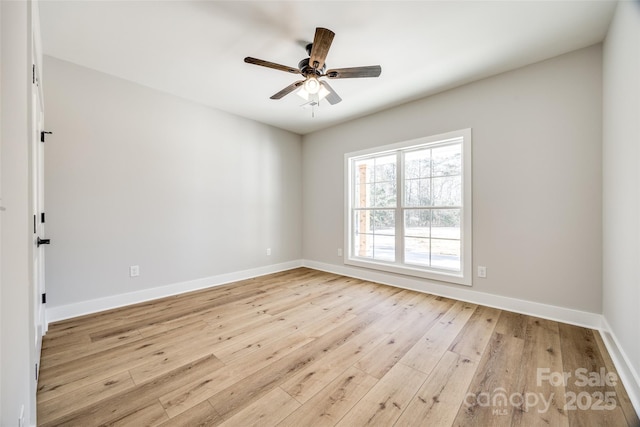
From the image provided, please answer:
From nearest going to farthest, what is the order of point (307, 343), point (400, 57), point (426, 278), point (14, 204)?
point (14, 204) < point (307, 343) < point (400, 57) < point (426, 278)

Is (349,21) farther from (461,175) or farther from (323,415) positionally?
(323,415)

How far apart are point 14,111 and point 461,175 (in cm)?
373

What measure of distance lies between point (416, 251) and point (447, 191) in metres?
0.94

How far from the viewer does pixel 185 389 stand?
1563 millimetres

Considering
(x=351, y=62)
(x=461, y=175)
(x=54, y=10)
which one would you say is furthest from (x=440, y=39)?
(x=54, y=10)

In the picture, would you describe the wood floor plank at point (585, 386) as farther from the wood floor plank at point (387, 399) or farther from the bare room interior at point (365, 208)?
the wood floor plank at point (387, 399)

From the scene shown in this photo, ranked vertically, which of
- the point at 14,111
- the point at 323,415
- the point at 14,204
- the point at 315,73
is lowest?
the point at 323,415

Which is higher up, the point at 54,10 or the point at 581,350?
the point at 54,10

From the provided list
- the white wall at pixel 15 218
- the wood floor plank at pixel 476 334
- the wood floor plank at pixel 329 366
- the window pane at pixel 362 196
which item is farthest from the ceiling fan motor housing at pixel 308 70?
the wood floor plank at pixel 476 334

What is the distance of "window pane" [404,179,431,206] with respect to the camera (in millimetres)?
3502

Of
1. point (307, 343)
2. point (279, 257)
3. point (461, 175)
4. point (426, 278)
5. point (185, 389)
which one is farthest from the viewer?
point (279, 257)

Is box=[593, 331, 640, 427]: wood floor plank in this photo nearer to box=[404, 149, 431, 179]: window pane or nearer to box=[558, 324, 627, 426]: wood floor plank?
box=[558, 324, 627, 426]: wood floor plank

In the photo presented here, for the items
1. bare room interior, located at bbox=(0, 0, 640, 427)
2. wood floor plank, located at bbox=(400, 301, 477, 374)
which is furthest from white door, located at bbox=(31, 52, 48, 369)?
wood floor plank, located at bbox=(400, 301, 477, 374)

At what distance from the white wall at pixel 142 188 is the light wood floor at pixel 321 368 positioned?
0.57 metres
